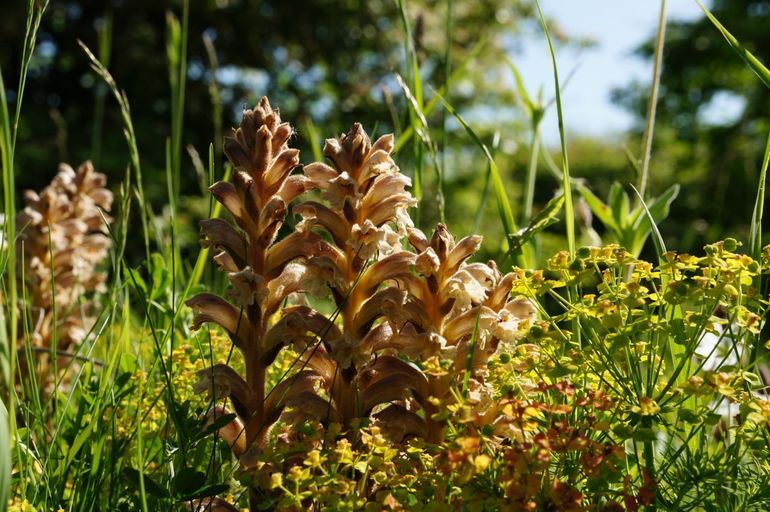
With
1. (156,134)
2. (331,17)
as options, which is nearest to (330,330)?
(156,134)

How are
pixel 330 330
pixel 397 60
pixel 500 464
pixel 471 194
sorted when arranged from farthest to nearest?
pixel 471 194, pixel 397 60, pixel 330 330, pixel 500 464

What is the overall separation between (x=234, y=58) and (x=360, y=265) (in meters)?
14.6

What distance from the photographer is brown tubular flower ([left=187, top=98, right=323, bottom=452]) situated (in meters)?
1.44

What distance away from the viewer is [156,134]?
41.7 feet

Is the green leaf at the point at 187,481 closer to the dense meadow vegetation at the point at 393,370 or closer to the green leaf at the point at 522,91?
the dense meadow vegetation at the point at 393,370

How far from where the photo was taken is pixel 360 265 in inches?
57.4

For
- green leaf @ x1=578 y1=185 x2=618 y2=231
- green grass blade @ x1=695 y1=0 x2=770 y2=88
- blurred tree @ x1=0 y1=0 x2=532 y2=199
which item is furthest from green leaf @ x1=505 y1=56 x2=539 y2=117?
blurred tree @ x1=0 y1=0 x2=532 y2=199

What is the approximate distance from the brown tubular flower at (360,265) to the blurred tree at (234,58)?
11525 millimetres

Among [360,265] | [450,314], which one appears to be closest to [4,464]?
[360,265]

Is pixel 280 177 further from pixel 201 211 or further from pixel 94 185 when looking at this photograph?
pixel 201 211

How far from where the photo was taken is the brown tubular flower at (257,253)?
4.71 feet

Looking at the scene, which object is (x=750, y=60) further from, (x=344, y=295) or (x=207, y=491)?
(x=207, y=491)

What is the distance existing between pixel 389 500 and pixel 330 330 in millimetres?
319

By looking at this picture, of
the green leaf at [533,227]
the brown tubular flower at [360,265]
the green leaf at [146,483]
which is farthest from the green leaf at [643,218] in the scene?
the green leaf at [146,483]
